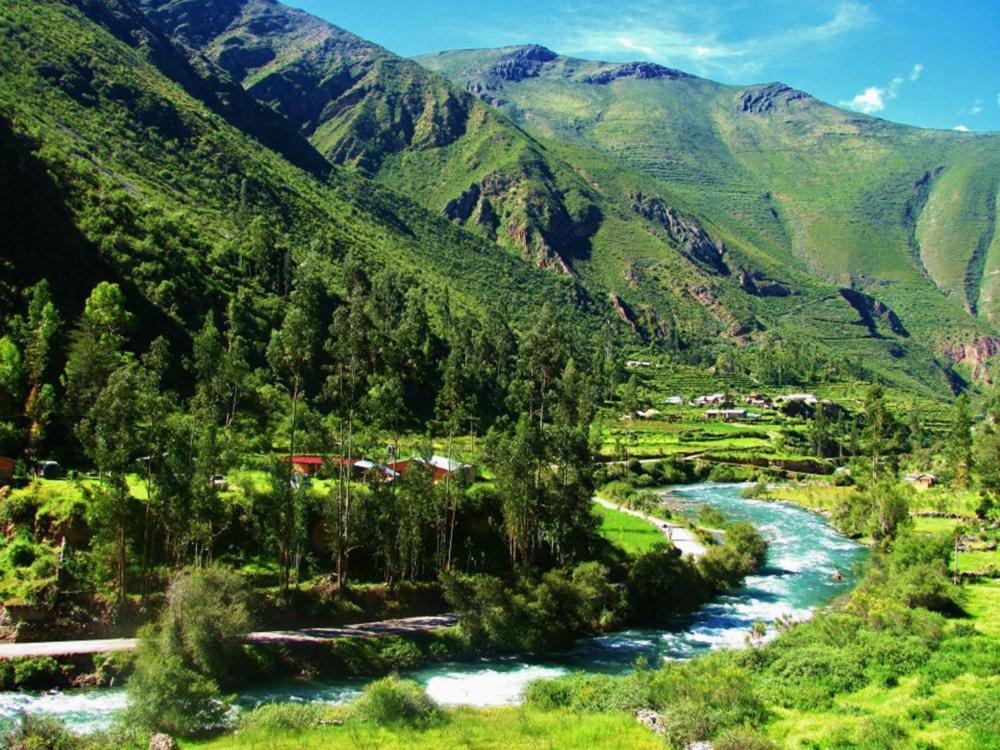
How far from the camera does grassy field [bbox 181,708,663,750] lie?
30250 mm

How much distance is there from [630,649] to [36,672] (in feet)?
114

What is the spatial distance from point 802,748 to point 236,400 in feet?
203

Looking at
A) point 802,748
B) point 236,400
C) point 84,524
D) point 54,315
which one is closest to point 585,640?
point 802,748

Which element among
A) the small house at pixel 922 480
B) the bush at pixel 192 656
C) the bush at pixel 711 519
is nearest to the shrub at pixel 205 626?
the bush at pixel 192 656

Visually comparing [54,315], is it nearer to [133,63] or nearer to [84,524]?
[84,524]

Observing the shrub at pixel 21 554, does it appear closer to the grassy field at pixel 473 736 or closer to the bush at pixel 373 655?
the bush at pixel 373 655

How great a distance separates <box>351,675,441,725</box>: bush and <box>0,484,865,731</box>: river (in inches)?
181

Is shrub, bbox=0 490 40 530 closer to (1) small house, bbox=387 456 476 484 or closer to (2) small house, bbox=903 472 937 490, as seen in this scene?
(1) small house, bbox=387 456 476 484

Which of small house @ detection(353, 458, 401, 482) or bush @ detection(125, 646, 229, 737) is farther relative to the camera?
small house @ detection(353, 458, 401, 482)

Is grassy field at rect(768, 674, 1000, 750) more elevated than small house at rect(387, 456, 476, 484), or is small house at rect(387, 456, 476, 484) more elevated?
small house at rect(387, 456, 476, 484)

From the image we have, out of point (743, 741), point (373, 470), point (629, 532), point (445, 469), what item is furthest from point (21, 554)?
point (629, 532)

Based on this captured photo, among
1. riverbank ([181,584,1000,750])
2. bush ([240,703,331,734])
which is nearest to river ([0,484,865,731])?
bush ([240,703,331,734])

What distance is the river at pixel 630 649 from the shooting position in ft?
115

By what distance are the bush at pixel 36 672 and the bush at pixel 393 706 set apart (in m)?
15.6
